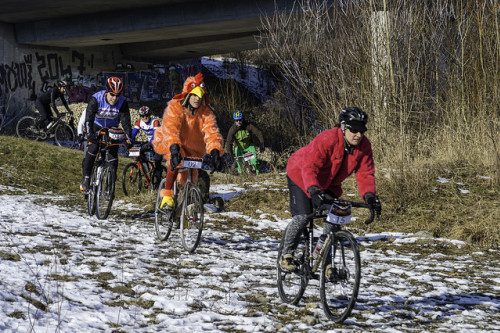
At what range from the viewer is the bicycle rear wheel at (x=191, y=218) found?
23.9 feet

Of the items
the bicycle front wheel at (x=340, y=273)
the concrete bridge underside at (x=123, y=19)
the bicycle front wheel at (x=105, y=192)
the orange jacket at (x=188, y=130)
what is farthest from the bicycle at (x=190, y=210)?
the concrete bridge underside at (x=123, y=19)

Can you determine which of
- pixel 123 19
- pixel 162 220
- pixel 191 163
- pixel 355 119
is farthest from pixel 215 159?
pixel 123 19

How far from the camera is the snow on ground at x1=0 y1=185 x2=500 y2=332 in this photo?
15.8ft

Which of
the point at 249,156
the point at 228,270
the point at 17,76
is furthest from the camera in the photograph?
the point at 17,76

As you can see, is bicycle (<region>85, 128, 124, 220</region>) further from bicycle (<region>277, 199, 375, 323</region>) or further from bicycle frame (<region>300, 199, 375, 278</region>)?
bicycle (<region>277, 199, 375, 323</region>)

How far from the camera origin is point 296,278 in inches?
220

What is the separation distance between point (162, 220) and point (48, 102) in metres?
13.7

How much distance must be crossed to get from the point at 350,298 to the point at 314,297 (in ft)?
3.06

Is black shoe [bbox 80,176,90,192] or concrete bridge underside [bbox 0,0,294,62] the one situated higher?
concrete bridge underside [bbox 0,0,294,62]

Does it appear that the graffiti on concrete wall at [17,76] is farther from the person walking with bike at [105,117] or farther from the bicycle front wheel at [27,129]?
the person walking with bike at [105,117]

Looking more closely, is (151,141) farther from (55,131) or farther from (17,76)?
(17,76)

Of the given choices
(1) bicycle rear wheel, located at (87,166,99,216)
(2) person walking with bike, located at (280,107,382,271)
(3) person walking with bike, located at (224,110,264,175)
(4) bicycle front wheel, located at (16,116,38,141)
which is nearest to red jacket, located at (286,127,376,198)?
(2) person walking with bike, located at (280,107,382,271)

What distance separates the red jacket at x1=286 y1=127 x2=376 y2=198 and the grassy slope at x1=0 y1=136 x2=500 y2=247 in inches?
163

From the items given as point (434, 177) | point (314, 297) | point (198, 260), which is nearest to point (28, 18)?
point (434, 177)
